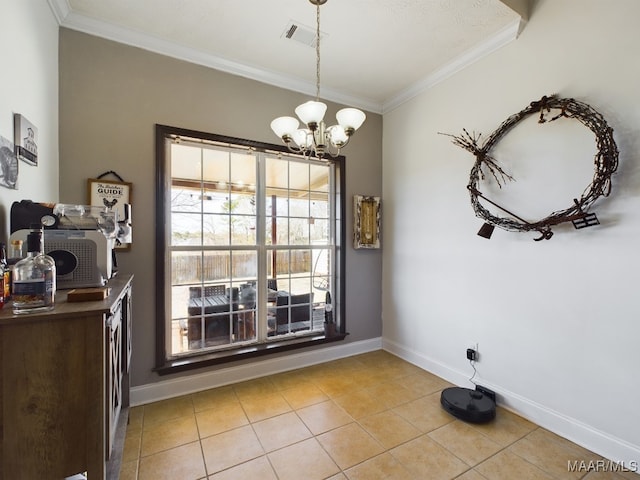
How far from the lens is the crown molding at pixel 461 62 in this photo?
2.32m

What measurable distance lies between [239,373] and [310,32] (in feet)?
9.91

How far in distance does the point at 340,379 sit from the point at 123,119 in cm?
295

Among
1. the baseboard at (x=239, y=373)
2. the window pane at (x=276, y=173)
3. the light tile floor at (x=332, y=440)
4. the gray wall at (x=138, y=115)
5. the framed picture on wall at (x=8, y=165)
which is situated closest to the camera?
the framed picture on wall at (x=8, y=165)

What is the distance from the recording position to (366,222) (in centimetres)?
347

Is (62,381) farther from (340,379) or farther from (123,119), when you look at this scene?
(340,379)

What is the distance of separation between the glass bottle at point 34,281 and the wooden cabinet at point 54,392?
0.16 ft

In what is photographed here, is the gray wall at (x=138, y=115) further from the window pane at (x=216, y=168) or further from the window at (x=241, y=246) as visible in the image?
the window pane at (x=216, y=168)

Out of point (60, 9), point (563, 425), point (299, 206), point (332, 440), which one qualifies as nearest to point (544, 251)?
point (563, 425)

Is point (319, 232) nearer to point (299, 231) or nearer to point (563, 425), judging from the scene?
point (299, 231)

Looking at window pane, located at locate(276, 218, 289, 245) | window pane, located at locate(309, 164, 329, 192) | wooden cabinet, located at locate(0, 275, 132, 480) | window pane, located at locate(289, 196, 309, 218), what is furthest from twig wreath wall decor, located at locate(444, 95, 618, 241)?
wooden cabinet, located at locate(0, 275, 132, 480)

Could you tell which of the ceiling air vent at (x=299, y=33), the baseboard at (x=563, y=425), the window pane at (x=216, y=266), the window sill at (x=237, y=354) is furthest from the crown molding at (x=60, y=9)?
the baseboard at (x=563, y=425)

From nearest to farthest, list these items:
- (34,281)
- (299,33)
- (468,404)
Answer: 1. (34,281)
2. (468,404)
3. (299,33)

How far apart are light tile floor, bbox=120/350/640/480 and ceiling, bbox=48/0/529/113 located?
2.94 metres

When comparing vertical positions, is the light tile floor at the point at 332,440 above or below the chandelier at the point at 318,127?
below
